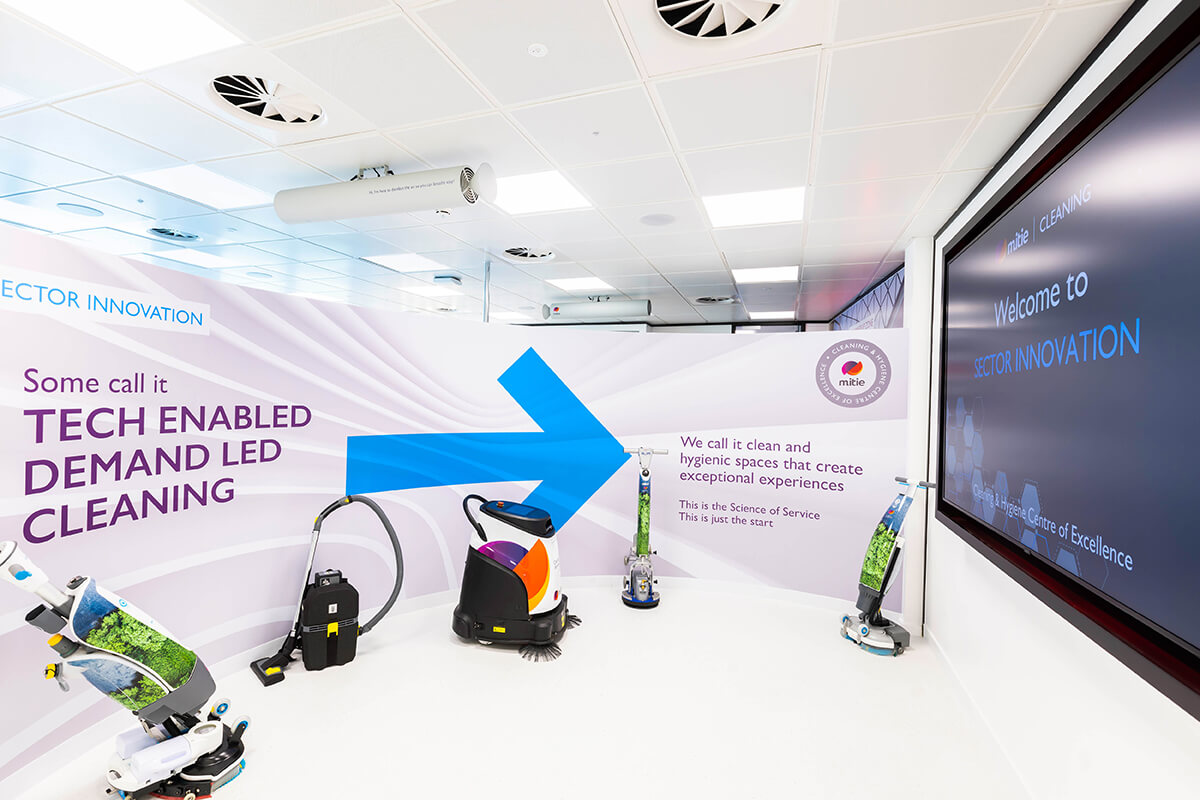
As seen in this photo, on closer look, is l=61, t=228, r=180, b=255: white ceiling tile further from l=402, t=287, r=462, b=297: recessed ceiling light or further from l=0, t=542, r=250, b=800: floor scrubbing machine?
l=0, t=542, r=250, b=800: floor scrubbing machine

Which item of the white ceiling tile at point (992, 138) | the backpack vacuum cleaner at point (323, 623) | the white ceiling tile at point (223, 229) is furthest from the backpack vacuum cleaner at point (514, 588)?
the white ceiling tile at point (223, 229)

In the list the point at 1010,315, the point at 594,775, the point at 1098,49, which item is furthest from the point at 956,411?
the point at 594,775

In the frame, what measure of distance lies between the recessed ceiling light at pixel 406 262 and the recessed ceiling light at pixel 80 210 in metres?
1.95

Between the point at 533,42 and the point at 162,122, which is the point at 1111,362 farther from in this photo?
the point at 162,122

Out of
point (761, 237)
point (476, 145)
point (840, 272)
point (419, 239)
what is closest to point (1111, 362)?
point (476, 145)

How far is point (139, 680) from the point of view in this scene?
1799mm

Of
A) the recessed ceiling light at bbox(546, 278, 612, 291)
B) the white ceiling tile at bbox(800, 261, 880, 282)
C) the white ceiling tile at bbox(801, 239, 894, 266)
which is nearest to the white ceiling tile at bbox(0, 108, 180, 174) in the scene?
the recessed ceiling light at bbox(546, 278, 612, 291)

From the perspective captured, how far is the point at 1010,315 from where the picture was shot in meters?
2.09

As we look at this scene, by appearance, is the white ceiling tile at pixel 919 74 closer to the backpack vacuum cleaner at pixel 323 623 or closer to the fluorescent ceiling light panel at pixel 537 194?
the fluorescent ceiling light panel at pixel 537 194

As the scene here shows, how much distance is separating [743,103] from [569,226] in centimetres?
190

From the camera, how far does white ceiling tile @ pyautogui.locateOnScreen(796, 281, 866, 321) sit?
221 inches

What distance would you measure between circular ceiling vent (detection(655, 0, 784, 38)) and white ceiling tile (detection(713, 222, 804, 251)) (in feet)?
6.87

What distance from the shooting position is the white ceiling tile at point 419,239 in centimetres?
419

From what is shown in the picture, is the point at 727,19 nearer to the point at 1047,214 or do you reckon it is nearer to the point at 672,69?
the point at 672,69
